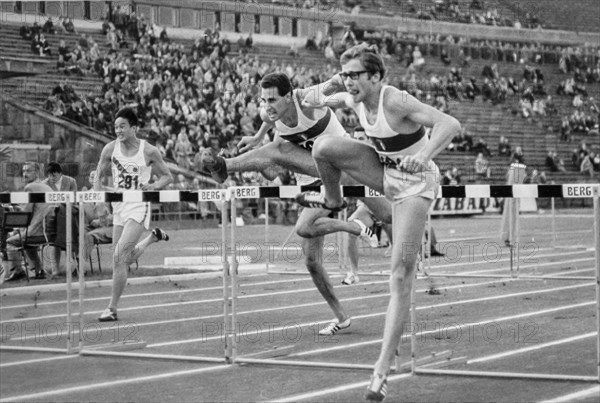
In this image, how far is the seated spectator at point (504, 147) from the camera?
42.2 meters

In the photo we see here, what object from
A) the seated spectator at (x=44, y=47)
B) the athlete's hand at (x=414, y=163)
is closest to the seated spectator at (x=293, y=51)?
the seated spectator at (x=44, y=47)

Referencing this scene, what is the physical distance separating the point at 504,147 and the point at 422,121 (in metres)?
36.4

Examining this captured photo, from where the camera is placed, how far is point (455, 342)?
9.25 metres

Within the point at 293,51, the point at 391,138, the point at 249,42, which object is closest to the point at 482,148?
the point at 293,51

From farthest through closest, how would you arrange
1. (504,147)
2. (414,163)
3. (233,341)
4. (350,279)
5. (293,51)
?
(504,147) < (293,51) < (350,279) < (233,341) < (414,163)

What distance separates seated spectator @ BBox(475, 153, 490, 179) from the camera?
127 ft

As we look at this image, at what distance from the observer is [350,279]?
15109mm

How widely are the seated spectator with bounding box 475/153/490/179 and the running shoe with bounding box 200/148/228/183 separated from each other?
96.8 ft

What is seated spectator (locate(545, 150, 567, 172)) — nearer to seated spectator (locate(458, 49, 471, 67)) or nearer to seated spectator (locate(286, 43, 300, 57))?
seated spectator (locate(458, 49, 471, 67))

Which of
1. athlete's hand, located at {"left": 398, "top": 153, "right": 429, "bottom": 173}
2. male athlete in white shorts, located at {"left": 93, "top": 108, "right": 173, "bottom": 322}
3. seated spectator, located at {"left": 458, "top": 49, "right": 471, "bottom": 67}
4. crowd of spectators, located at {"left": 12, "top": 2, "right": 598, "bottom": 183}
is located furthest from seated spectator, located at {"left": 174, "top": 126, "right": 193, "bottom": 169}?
seated spectator, located at {"left": 458, "top": 49, "right": 471, "bottom": 67}

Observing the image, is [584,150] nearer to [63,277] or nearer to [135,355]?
[63,277]

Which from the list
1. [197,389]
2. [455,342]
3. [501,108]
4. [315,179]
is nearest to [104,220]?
[315,179]

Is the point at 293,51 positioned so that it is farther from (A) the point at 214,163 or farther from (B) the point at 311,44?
(A) the point at 214,163

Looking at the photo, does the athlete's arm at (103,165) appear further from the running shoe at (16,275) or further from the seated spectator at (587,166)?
the seated spectator at (587,166)
